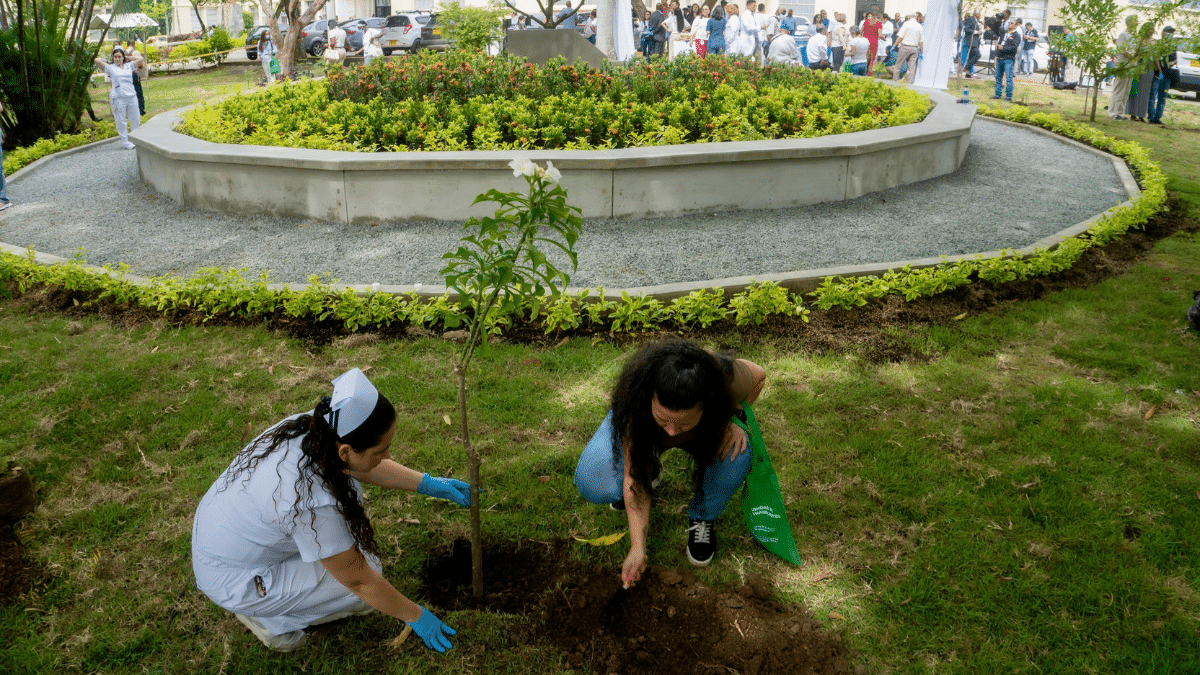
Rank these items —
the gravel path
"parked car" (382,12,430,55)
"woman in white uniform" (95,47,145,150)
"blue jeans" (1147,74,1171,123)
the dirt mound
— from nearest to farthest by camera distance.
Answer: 1. the dirt mound
2. the gravel path
3. "woman in white uniform" (95,47,145,150)
4. "blue jeans" (1147,74,1171,123)
5. "parked car" (382,12,430,55)

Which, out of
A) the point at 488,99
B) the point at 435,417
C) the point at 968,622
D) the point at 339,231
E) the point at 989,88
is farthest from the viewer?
the point at 989,88

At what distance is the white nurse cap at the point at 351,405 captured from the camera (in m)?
2.26

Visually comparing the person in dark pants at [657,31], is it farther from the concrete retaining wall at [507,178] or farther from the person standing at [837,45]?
the concrete retaining wall at [507,178]

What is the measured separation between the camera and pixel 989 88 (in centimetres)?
1816

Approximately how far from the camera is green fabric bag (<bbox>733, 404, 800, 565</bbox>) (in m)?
3.10

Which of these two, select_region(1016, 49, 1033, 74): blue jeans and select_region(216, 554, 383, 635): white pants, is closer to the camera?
select_region(216, 554, 383, 635): white pants

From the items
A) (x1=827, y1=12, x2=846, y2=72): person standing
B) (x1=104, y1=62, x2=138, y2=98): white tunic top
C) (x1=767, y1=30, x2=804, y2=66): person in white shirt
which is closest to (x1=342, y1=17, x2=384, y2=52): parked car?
(x1=827, y1=12, x2=846, y2=72): person standing

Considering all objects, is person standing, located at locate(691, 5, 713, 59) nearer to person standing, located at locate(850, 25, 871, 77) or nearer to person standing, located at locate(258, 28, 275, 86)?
person standing, located at locate(850, 25, 871, 77)

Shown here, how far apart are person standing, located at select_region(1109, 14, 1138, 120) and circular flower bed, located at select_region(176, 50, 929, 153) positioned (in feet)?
14.6

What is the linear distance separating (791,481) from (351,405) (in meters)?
2.06

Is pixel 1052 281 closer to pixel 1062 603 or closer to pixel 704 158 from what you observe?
pixel 704 158

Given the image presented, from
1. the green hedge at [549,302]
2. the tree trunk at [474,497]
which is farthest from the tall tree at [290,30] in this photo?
the tree trunk at [474,497]

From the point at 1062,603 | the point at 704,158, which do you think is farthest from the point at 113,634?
the point at 704,158

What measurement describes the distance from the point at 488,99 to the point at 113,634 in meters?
6.98
